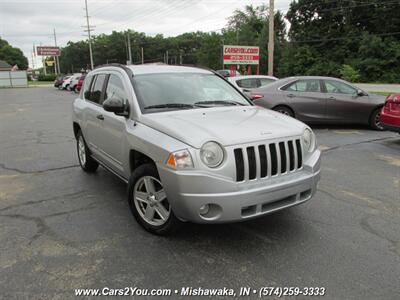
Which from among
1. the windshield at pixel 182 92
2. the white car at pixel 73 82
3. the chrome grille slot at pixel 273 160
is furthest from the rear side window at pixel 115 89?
the white car at pixel 73 82

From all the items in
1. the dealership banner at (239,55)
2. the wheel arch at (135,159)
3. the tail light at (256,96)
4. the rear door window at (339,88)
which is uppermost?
the dealership banner at (239,55)

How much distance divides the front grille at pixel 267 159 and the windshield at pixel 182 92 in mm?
1177

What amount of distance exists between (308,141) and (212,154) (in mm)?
1237

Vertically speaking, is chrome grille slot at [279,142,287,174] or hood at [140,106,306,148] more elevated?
hood at [140,106,306,148]

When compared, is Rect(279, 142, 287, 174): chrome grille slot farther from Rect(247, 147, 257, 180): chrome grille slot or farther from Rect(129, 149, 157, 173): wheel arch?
Rect(129, 149, 157, 173): wheel arch

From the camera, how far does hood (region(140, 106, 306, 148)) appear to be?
3.28 metres

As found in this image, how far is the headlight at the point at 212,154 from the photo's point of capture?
3.18 meters

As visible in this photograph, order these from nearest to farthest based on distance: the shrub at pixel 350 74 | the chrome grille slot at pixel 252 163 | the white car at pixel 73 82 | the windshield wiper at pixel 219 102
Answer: the chrome grille slot at pixel 252 163 → the windshield wiper at pixel 219 102 → the white car at pixel 73 82 → the shrub at pixel 350 74

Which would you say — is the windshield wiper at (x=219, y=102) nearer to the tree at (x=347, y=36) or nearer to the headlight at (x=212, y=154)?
the headlight at (x=212, y=154)

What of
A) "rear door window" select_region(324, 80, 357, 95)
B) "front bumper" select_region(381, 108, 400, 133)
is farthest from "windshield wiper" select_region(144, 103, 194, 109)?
"rear door window" select_region(324, 80, 357, 95)

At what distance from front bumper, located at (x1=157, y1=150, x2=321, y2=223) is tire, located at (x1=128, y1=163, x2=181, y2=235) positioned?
0.25m

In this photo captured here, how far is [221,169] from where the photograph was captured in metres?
3.15

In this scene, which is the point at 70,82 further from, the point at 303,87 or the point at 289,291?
the point at 289,291

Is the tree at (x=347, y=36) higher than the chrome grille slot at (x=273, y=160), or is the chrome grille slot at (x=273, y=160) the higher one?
the tree at (x=347, y=36)
